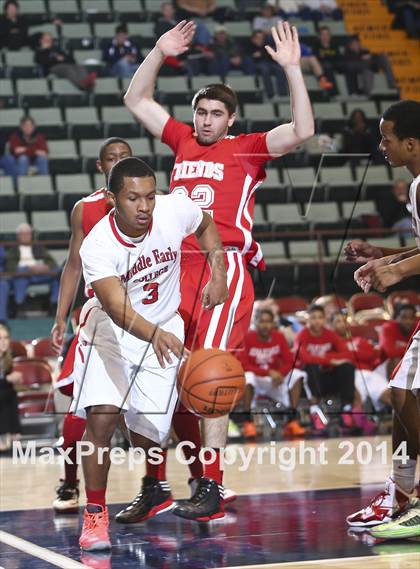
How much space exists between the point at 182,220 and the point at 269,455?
4.53 meters

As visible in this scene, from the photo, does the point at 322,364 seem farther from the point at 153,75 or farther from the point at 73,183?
the point at 153,75

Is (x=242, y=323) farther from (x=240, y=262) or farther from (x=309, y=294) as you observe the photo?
(x=309, y=294)

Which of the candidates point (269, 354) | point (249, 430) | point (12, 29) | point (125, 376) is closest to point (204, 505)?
point (125, 376)

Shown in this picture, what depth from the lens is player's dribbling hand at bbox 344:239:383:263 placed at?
210 inches

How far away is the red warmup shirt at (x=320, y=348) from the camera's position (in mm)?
11242

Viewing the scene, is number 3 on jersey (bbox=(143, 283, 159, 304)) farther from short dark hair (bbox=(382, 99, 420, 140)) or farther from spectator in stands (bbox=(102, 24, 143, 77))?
spectator in stands (bbox=(102, 24, 143, 77))

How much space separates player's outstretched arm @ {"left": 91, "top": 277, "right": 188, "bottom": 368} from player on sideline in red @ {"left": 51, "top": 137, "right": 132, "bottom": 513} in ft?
4.64

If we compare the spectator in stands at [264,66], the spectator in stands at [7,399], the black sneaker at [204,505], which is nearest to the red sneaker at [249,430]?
the spectator in stands at [7,399]

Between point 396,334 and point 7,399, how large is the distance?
13.1 ft

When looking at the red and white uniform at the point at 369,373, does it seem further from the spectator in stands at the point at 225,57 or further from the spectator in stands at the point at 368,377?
the spectator in stands at the point at 225,57

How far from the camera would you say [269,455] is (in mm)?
9477

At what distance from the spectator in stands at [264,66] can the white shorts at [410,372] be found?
1271 centimetres

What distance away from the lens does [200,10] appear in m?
18.9

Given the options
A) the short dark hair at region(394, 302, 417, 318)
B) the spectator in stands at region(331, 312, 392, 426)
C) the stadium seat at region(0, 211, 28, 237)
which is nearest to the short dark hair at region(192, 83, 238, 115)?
the spectator in stands at region(331, 312, 392, 426)
